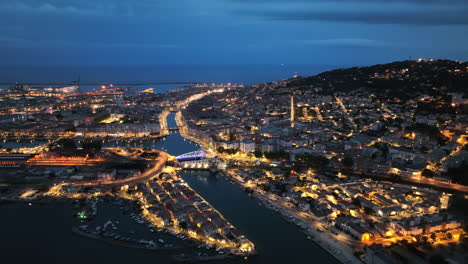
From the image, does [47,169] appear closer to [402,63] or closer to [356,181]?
[356,181]

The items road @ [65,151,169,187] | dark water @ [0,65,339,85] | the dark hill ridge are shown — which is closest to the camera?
road @ [65,151,169,187]

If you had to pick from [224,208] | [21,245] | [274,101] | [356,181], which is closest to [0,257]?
[21,245]

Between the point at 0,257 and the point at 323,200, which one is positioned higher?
the point at 323,200

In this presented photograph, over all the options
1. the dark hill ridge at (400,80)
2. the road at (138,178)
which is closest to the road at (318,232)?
the road at (138,178)

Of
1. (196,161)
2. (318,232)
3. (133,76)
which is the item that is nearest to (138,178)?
(196,161)

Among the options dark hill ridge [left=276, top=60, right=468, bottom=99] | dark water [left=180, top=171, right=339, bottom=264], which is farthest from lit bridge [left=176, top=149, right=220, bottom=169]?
dark hill ridge [left=276, top=60, right=468, bottom=99]

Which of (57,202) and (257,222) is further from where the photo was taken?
(57,202)

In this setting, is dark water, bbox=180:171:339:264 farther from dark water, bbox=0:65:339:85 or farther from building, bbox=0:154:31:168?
dark water, bbox=0:65:339:85
